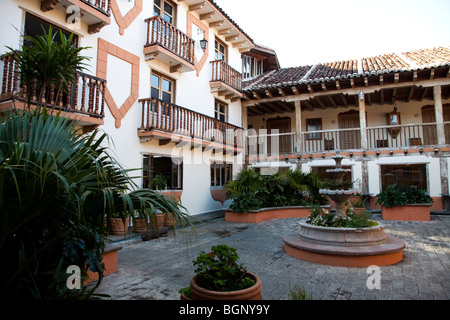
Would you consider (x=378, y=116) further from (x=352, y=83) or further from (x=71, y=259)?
(x=71, y=259)

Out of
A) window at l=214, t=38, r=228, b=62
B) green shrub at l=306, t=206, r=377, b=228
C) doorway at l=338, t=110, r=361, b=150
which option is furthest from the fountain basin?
window at l=214, t=38, r=228, b=62

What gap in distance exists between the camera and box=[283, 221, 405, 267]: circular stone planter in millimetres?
4703

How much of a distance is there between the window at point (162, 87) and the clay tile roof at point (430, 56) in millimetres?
10313

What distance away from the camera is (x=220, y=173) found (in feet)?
44.8

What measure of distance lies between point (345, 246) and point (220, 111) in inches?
403

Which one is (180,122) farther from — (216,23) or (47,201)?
(47,201)

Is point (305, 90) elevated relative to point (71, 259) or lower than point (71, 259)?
elevated

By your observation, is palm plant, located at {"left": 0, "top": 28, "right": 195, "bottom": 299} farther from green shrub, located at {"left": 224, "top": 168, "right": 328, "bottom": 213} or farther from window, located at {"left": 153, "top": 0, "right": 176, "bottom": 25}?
window, located at {"left": 153, "top": 0, "right": 176, "bottom": 25}

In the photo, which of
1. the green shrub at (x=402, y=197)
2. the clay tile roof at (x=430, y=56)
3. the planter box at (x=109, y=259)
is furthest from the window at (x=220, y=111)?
the planter box at (x=109, y=259)

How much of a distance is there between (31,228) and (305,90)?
44.0ft

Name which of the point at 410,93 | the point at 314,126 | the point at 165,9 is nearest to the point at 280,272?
the point at 165,9

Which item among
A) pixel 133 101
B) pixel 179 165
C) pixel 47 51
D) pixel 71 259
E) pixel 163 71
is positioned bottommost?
pixel 71 259
